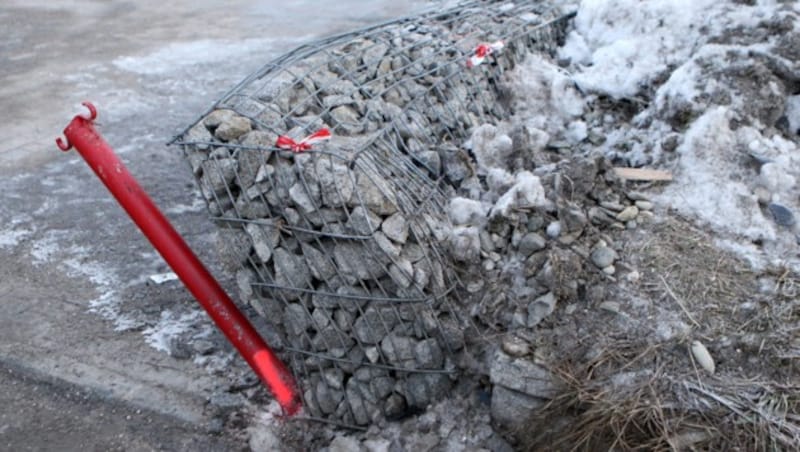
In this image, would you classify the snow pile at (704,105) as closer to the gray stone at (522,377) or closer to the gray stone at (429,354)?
the gray stone at (522,377)

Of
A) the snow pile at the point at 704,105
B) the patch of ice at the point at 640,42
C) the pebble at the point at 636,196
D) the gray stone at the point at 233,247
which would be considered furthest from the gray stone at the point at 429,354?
the patch of ice at the point at 640,42

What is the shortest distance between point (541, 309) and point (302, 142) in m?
1.19

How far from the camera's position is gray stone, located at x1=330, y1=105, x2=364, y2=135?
3398mm

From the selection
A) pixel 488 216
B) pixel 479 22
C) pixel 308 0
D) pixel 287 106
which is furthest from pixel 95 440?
pixel 308 0

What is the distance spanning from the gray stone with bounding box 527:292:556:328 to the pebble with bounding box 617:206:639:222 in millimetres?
535

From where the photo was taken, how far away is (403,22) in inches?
181

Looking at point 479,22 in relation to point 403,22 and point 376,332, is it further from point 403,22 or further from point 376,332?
point 376,332

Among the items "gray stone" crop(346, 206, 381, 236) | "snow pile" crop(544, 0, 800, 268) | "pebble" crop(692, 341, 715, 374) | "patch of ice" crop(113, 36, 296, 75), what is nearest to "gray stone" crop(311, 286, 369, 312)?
"gray stone" crop(346, 206, 381, 236)

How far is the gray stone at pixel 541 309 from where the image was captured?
9.46 ft

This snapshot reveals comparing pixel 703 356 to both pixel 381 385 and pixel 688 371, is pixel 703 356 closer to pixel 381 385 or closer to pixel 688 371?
pixel 688 371

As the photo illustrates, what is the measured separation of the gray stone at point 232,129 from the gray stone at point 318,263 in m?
0.60

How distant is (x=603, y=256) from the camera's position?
297 cm

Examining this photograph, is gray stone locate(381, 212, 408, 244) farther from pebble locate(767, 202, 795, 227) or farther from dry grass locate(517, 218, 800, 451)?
pebble locate(767, 202, 795, 227)

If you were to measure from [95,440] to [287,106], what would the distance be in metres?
1.75
